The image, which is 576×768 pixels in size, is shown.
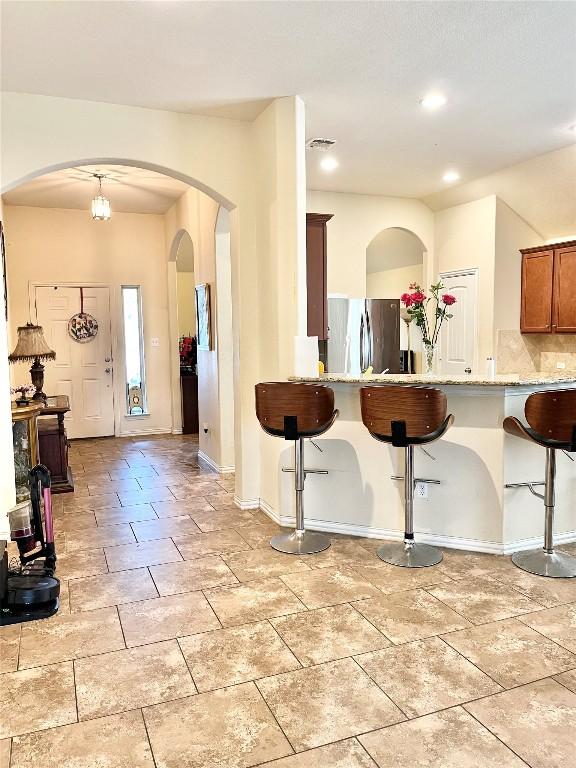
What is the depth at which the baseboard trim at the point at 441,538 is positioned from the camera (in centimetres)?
369

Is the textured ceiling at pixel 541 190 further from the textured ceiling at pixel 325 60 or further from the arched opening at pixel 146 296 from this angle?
the arched opening at pixel 146 296

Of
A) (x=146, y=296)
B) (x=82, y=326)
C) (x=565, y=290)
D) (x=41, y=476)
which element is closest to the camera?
(x=41, y=476)

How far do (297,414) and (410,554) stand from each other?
109 cm

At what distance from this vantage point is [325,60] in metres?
3.44

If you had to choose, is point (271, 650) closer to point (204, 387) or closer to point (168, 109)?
point (168, 109)

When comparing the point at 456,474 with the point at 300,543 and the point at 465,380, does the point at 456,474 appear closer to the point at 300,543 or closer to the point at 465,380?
the point at 465,380

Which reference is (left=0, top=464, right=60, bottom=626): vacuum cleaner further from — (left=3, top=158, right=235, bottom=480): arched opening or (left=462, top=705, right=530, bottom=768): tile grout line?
(left=3, top=158, right=235, bottom=480): arched opening

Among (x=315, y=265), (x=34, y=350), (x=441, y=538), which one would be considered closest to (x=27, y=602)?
(x=441, y=538)

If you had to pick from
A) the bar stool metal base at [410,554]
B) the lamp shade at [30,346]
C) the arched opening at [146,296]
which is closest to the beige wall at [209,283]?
the arched opening at [146,296]

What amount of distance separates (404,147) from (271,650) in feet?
14.0

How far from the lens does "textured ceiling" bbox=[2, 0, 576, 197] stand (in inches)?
115

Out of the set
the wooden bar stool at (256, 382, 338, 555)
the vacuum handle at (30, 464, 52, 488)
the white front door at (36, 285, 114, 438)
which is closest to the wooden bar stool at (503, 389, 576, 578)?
the wooden bar stool at (256, 382, 338, 555)

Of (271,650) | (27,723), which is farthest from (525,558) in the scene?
(27,723)

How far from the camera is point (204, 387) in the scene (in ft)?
21.5
